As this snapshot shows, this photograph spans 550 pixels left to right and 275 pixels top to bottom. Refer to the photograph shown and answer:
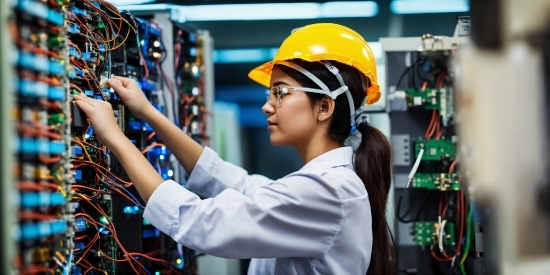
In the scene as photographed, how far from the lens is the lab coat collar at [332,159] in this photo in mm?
2199

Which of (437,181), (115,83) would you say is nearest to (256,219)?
(115,83)

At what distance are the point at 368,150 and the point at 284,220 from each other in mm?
A: 550

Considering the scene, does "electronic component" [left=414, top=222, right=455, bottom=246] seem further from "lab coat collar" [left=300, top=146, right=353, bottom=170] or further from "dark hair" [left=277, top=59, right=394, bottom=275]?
"lab coat collar" [left=300, top=146, right=353, bottom=170]

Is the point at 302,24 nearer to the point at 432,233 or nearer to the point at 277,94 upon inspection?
the point at 432,233

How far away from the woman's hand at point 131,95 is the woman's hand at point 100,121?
29 cm

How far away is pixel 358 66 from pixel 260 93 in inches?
202

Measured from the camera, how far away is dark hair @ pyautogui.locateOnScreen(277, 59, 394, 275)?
226 cm

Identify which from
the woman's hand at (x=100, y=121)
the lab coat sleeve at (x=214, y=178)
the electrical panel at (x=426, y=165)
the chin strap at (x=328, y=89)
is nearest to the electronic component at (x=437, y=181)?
the electrical panel at (x=426, y=165)

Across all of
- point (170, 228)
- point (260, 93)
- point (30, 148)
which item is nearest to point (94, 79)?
point (170, 228)

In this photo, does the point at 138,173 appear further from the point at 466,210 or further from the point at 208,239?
the point at 466,210

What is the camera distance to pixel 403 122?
3.26 meters

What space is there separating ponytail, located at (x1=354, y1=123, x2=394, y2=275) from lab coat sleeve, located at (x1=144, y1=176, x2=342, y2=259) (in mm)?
350

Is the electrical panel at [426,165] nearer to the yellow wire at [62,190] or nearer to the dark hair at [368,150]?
the dark hair at [368,150]

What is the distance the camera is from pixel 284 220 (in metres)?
1.95
